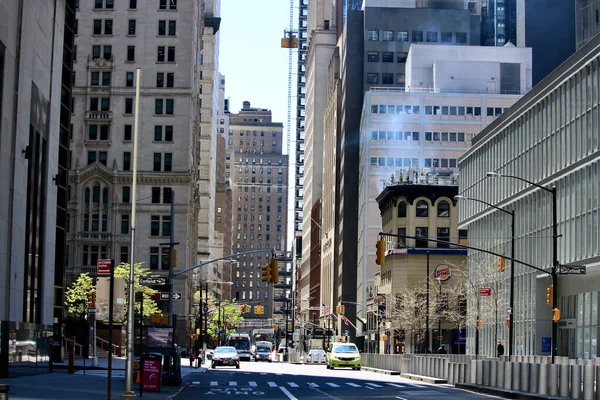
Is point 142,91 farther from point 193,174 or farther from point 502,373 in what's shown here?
point 502,373

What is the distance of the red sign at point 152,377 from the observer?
119ft

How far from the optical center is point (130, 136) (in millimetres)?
115062

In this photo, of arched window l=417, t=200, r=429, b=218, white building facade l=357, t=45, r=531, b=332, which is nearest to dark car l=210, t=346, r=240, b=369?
arched window l=417, t=200, r=429, b=218

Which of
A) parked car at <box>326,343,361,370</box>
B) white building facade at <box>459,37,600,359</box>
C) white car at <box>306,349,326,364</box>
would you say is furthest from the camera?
white car at <box>306,349,326,364</box>

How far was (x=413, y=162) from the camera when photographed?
13950 cm

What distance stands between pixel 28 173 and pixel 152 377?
1511cm

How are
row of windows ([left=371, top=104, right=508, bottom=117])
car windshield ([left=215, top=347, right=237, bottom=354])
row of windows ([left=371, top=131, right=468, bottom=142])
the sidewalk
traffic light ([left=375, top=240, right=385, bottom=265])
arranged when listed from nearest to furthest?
the sidewalk → traffic light ([left=375, top=240, right=385, bottom=265]) → car windshield ([left=215, top=347, right=237, bottom=354]) → row of windows ([left=371, top=104, right=508, bottom=117]) → row of windows ([left=371, top=131, right=468, bottom=142])

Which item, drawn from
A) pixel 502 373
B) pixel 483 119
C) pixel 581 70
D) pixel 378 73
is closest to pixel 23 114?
pixel 502 373

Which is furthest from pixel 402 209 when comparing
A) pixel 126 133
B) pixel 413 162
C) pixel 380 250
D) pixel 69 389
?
pixel 69 389

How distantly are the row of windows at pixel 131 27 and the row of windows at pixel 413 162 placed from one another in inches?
1484

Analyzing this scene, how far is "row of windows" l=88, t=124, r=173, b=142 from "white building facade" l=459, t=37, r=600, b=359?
4005 centimetres

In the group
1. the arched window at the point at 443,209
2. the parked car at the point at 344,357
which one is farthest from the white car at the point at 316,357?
the arched window at the point at 443,209

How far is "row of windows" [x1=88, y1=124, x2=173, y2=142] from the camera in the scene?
376 feet

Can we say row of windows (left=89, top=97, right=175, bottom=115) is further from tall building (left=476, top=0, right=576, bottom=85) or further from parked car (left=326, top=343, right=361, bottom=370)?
tall building (left=476, top=0, right=576, bottom=85)
